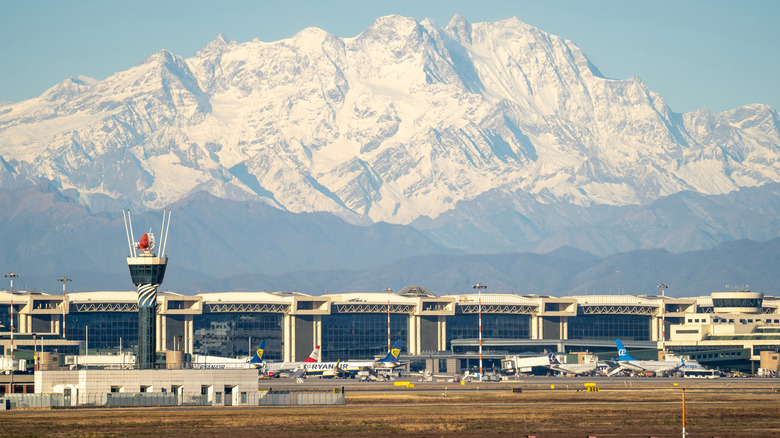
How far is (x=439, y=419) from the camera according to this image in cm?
11481

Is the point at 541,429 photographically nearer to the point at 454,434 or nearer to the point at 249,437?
the point at 454,434

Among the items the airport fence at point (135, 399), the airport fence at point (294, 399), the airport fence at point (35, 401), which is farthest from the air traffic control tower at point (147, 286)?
the airport fence at point (294, 399)

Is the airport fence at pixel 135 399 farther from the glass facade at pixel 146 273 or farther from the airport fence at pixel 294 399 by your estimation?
the glass facade at pixel 146 273

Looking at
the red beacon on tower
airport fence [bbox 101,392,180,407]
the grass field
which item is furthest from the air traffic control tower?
the grass field

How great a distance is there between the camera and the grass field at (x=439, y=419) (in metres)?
103

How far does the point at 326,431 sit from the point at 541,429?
57.7 feet

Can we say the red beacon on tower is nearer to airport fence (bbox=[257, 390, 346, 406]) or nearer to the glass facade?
the glass facade

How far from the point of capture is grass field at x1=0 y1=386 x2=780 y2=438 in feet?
337

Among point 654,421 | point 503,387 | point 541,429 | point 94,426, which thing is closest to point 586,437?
point 541,429

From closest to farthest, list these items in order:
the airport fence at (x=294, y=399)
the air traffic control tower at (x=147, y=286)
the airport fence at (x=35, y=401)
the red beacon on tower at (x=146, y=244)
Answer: the airport fence at (x=35, y=401) < the red beacon on tower at (x=146, y=244) < the air traffic control tower at (x=147, y=286) < the airport fence at (x=294, y=399)

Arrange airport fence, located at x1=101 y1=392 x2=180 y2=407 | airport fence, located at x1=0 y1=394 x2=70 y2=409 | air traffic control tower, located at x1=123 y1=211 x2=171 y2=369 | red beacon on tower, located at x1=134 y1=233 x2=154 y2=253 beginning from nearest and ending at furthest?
airport fence, located at x1=0 y1=394 x2=70 y2=409 → airport fence, located at x1=101 y1=392 x2=180 y2=407 → red beacon on tower, located at x1=134 y1=233 x2=154 y2=253 → air traffic control tower, located at x1=123 y1=211 x2=171 y2=369

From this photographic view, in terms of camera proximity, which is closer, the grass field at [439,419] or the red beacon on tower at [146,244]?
the grass field at [439,419]

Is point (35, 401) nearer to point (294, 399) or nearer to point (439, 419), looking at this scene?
point (294, 399)

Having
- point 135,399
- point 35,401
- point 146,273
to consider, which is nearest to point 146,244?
point 146,273
